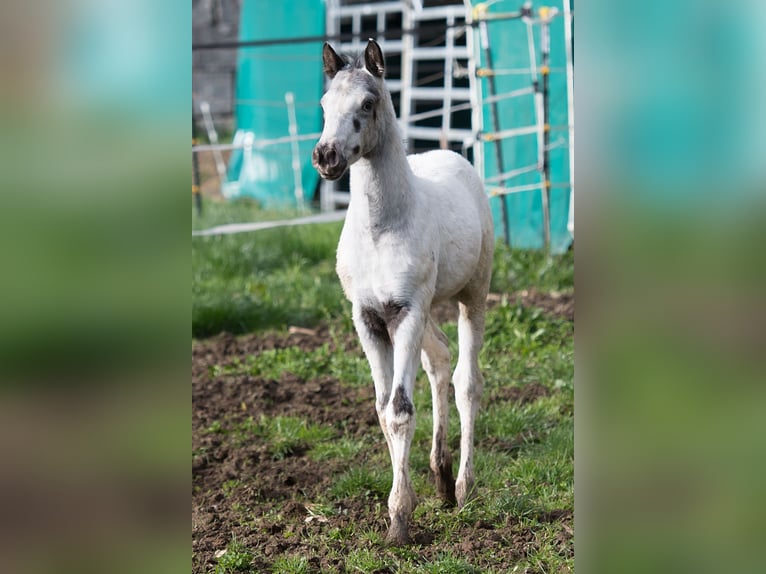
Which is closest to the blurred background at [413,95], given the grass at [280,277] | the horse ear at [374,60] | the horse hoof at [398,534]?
the grass at [280,277]

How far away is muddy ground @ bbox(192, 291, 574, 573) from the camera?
3943 mm

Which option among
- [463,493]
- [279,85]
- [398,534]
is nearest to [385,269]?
[398,534]

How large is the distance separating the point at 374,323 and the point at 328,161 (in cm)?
92

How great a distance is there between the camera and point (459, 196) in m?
4.59

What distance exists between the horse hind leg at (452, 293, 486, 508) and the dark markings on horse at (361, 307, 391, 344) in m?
0.75

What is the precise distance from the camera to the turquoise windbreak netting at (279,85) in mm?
13883

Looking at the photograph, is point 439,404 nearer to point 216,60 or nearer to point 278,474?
point 278,474

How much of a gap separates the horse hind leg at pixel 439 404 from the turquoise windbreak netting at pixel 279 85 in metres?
9.20

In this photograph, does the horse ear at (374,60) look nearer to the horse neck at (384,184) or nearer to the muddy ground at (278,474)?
the horse neck at (384,184)

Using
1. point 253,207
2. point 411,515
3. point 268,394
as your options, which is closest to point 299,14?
point 253,207
